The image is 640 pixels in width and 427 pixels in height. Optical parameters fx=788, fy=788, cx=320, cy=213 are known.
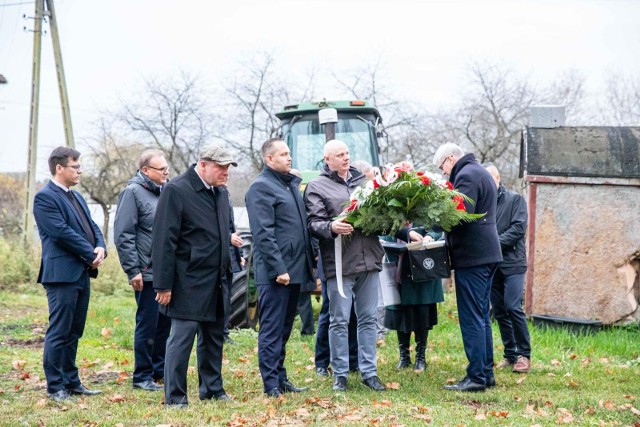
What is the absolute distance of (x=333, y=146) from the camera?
690 cm

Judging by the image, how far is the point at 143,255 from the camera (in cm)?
698

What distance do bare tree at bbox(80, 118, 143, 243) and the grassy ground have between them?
2142cm

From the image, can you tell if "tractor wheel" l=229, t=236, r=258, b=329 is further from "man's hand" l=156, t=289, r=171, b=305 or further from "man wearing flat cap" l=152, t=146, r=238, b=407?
"man's hand" l=156, t=289, r=171, b=305

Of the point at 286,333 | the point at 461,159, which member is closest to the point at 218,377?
the point at 286,333

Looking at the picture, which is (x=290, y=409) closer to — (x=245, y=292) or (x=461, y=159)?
(x=461, y=159)

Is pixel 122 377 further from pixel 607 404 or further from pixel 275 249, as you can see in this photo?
pixel 607 404

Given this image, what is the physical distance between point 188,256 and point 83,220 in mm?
1343

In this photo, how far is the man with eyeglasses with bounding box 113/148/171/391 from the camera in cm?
686

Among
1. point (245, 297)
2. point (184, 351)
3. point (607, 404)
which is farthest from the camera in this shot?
point (245, 297)

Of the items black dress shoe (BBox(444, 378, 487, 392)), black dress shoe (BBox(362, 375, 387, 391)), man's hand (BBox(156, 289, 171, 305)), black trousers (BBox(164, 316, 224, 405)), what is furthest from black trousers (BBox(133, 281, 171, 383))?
black dress shoe (BBox(444, 378, 487, 392))

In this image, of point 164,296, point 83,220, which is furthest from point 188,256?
point 83,220

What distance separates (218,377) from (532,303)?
5692 mm

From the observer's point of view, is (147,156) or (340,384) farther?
(147,156)

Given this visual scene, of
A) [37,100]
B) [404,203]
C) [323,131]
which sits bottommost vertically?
[404,203]
